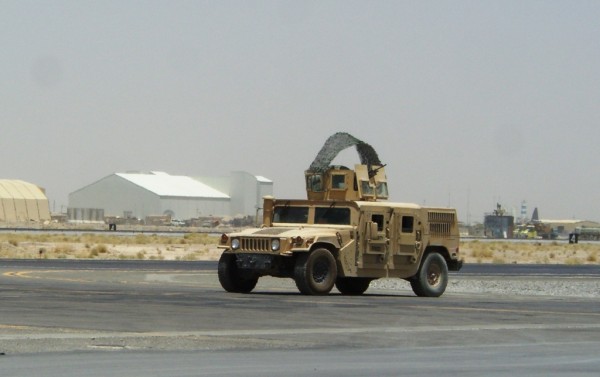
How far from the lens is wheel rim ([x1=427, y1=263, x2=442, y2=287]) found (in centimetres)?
3184

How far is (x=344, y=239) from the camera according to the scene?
98.5 feet

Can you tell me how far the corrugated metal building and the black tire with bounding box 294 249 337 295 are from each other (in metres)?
157

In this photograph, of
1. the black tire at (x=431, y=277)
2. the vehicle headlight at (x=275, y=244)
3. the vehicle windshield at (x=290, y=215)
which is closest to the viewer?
A: the vehicle headlight at (x=275, y=244)

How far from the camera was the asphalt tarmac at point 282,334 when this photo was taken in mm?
14000

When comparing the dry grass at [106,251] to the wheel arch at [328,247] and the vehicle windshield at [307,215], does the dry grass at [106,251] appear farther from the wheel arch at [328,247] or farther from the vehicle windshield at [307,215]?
the wheel arch at [328,247]

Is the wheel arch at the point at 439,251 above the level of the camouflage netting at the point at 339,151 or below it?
below

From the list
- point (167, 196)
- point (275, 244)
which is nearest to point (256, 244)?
point (275, 244)

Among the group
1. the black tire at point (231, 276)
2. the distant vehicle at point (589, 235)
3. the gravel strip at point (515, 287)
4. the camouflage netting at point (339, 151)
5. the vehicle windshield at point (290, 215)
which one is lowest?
the gravel strip at point (515, 287)

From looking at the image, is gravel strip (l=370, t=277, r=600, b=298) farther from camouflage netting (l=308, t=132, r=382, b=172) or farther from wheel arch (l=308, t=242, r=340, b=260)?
wheel arch (l=308, t=242, r=340, b=260)

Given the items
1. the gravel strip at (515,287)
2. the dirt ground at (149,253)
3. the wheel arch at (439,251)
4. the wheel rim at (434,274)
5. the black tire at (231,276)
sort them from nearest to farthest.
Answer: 1. the black tire at (231,276)
2. the wheel rim at (434,274)
3. the wheel arch at (439,251)
4. the gravel strip at (515,287)
5. the dirt ground at (149,253)

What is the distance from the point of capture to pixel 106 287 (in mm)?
31062

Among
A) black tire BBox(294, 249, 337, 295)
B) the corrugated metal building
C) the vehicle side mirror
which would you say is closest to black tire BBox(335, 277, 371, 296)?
the vehicle side mirror

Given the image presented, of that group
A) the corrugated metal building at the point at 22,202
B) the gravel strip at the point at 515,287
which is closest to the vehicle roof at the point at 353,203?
the gravel strip at the point at 515,287

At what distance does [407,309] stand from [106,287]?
8808 millimetres
